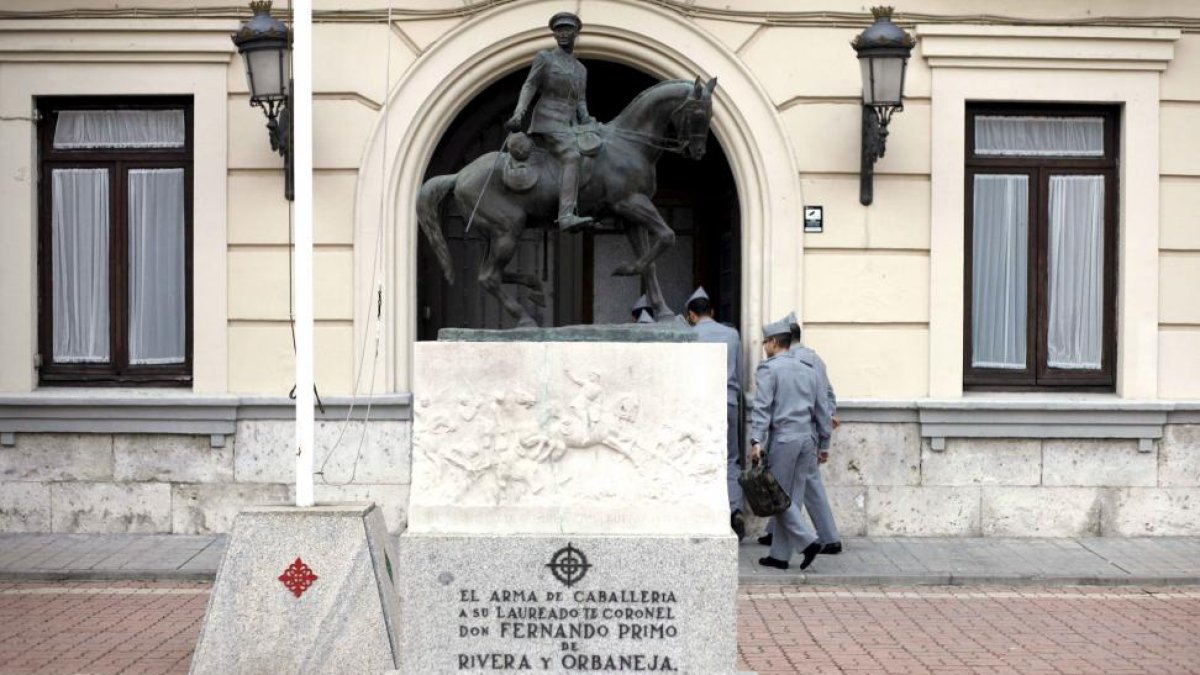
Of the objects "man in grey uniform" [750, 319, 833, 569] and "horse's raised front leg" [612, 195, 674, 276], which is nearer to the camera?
"horse's raised front leg" [612, 195, 674, 276]

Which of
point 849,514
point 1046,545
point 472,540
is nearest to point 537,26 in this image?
point 849,514

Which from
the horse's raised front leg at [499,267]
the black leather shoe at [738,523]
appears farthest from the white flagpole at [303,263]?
the black leather shoe at [738,523]

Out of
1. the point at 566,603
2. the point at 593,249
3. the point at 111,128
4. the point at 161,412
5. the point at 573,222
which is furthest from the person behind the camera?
the point at 593,249

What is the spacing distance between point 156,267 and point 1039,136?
A: 7312mm

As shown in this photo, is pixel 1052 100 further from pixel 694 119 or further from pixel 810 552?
pixel 694 119

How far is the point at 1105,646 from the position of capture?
9180 millimetres

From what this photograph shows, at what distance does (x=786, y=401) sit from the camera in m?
11.4

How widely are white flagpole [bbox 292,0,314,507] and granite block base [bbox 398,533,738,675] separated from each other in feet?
4.90

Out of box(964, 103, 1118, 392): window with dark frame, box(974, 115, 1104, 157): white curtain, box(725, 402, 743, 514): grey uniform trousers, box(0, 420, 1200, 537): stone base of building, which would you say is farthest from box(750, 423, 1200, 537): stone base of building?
box(974, 115, 1104, 157): white curtain

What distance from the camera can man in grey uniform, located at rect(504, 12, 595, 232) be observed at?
7.74 m

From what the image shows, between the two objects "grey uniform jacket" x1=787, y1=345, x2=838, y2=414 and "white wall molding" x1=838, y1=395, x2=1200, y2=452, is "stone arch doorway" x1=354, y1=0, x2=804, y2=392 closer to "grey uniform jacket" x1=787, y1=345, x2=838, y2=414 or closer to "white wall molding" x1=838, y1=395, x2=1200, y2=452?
"grey uniform jacket" x1=787, y1=345, x2=838, y2=414

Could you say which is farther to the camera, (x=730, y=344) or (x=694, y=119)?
(x=730, y=344)

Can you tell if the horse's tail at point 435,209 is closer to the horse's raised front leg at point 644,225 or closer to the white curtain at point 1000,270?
the horse's raised front leg at point 644,225

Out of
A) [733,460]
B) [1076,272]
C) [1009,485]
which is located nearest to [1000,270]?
[1076,272]
